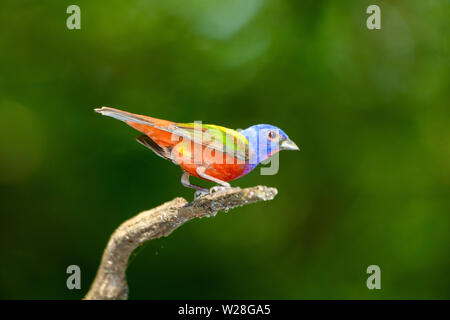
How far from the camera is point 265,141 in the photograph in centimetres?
230

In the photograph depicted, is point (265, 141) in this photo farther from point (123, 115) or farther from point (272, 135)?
point (123, 115)

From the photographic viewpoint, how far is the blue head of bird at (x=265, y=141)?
2289 mm

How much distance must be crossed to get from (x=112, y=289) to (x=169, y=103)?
210 cm

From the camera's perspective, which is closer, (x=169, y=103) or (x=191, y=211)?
(x=191, y=211)

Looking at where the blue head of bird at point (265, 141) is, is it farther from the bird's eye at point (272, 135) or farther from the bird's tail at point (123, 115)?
the bird's tail at point (123, 115)

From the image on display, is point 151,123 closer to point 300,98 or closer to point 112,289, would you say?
point 112,289

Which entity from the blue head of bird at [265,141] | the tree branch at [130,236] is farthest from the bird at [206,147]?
the tree branch at [130,236]

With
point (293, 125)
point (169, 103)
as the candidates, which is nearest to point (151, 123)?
point (169, 103)

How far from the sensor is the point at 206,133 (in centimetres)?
221

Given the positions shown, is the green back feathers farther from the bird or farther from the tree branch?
the tree branch

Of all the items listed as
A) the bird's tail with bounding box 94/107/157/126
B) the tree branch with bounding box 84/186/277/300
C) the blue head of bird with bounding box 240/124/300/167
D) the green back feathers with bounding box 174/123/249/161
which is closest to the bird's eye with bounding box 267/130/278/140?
the blue head of bird with bounding box 240/124/300/167

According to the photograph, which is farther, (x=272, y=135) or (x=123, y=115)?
(x=272, y=135)

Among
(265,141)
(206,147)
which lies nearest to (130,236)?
(206,147)

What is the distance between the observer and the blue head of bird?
2.29 m
